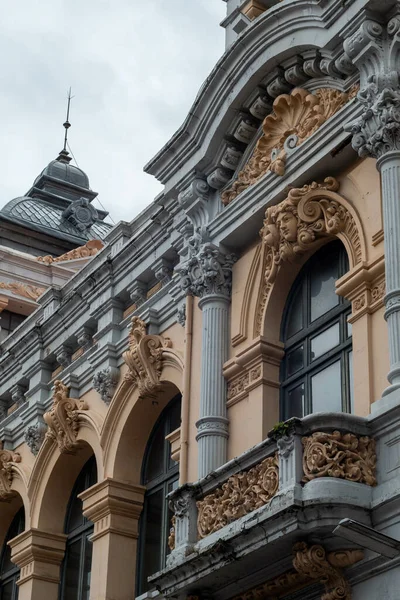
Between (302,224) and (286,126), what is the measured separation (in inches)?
66.4

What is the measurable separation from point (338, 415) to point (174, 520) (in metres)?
3.34

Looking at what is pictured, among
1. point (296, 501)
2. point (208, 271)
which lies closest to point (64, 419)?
point (208, 271)

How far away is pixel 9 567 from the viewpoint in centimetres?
2403

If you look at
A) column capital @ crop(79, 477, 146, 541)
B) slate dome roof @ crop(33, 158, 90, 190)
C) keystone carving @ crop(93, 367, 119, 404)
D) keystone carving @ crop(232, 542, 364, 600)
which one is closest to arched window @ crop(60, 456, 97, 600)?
column capital @ crop(79, 477, 146, 541)

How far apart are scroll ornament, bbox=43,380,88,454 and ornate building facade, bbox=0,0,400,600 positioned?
39 mm

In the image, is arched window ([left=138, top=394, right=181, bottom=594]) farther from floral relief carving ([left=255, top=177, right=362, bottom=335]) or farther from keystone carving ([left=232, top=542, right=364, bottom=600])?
keystone carving ([left=232, top=542, right=364, bottom=600])

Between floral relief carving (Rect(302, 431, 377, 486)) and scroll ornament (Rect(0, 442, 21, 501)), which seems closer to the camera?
floral relief carving (Rect(302, 431, 377, 486))

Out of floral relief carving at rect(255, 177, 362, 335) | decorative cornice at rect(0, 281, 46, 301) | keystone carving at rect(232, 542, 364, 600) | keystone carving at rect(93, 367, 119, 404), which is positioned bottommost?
keystone carving at rect(232, 542, 364, 600)

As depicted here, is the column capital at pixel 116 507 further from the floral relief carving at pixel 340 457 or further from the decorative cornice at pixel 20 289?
the decorative cornice at pixel 20 289

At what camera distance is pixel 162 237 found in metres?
20.9

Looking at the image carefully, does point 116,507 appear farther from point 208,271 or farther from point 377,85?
point 377,85

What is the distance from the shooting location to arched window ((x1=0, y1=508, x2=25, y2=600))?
77.5ft

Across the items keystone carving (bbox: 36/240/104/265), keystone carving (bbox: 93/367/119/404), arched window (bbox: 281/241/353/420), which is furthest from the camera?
keystone carving (bbox: 36/240/104/265)

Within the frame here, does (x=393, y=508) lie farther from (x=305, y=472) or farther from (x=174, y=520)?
(x=174, y=520)
